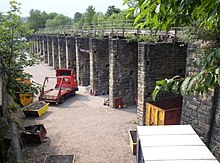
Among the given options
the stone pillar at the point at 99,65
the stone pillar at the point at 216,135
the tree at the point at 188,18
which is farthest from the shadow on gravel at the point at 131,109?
the tree at the point at 188,18

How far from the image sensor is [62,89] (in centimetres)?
1956

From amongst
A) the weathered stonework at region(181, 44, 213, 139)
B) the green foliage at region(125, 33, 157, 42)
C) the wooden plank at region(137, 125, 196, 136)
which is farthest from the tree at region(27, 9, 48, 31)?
the wooden plank at region(137, 125, 196, 136)

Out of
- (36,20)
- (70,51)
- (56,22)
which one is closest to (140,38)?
(70,51)

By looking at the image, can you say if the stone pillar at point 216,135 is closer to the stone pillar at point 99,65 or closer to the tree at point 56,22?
the stone pillar at point 99,65

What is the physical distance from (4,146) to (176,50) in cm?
1037

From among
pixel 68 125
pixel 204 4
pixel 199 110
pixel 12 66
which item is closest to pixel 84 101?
pixel 68 125

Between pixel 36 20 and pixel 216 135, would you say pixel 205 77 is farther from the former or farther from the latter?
pixel 36 20

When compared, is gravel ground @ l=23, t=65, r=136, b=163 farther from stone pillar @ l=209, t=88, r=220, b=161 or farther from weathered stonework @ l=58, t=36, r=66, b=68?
weathered stonework @ l=58, t=36, r=66, b=68

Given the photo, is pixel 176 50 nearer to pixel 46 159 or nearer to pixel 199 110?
pixel 199 110

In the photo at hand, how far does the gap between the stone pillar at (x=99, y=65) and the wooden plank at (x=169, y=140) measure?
14.0 m

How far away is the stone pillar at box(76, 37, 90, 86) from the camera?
75.7ft

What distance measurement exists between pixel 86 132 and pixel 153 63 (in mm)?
5180

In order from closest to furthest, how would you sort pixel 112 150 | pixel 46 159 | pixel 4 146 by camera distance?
1. pixel 4 146
2. pixel 46 159
3. pixel 112 150

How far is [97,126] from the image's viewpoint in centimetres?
1369
